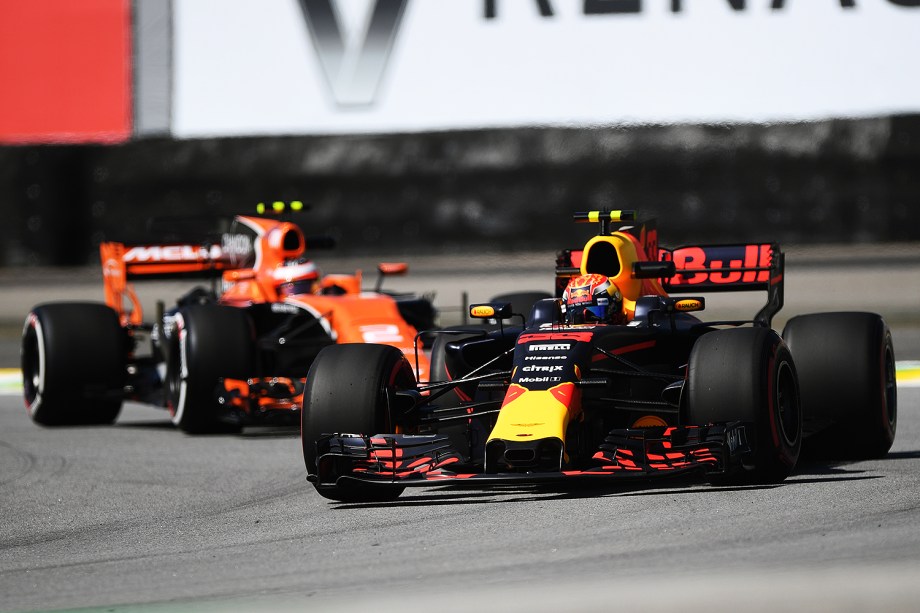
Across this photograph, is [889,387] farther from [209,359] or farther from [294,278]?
[294,278]

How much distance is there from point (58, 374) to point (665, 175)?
10.8 meters

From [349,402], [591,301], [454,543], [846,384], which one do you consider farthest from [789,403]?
[454,543]

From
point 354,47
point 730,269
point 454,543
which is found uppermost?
point 354,47

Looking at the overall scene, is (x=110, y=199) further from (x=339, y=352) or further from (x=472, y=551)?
(x=472, y=551)

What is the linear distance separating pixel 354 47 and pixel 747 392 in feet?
56.0

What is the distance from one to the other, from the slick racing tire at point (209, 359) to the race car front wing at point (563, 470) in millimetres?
4011

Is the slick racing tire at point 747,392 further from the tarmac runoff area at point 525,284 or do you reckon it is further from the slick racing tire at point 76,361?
the tarmac runoff area at point 525,284

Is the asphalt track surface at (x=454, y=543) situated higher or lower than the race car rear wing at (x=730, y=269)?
lower

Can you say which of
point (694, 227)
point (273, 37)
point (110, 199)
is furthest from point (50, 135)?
point (694, 227)

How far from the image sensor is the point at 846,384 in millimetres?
9258

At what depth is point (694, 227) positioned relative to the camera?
22.2m

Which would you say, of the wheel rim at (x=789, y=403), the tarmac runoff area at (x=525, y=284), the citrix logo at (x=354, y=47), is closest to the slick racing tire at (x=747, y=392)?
the wheel rim at (x=789, y=403)

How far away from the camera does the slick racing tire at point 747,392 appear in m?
7.91

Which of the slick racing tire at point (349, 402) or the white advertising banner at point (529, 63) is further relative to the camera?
the white advertising banner at point (529, 63)
